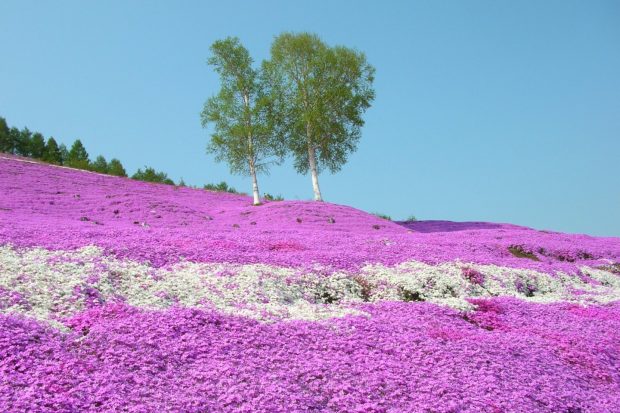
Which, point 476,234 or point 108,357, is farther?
point 476,234

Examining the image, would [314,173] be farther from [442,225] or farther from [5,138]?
[5,138]

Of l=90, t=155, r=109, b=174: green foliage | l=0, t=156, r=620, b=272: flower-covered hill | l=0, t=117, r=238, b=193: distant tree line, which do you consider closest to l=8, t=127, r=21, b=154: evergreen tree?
l=0, t=117, r=238, b=193: distant tree line

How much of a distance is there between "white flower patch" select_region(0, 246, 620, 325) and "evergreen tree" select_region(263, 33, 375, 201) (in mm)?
34688

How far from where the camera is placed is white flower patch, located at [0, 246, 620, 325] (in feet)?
37.1

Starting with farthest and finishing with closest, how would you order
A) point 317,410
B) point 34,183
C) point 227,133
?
point 227,133 < point 34,183 < point 317,410

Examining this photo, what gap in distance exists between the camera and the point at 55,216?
30.3 metres

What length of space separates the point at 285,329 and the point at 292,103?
44.7 meters

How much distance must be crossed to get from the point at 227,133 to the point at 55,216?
838 inches

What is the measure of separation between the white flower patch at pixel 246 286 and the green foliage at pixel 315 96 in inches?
1379

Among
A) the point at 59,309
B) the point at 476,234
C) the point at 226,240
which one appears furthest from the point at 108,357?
the point at 476,234

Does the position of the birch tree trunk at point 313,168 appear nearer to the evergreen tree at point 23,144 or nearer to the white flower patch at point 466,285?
the white flower patch at point 466,285

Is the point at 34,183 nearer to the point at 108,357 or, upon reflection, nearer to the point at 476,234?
the point at 476,234

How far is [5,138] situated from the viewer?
7225 cm

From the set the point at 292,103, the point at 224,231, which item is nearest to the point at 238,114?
the point at 292,103
